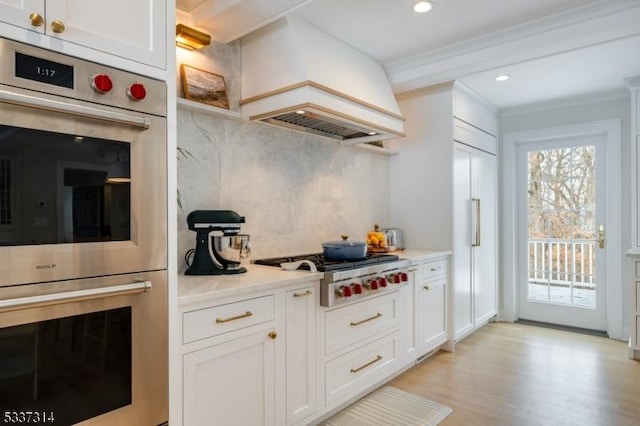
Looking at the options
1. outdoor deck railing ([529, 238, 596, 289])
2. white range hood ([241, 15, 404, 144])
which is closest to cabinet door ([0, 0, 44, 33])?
white range hood ([241, 15, 404, 144])

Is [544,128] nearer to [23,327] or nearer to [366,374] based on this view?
[366,374]

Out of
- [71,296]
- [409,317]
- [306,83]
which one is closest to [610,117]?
[409,317]

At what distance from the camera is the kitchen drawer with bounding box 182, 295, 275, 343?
1601 mm

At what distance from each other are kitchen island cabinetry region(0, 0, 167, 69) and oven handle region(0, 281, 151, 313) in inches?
28.7

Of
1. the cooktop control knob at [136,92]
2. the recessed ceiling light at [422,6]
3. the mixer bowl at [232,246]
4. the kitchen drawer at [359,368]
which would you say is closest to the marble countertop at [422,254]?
the kitchen drawer at [359,368]

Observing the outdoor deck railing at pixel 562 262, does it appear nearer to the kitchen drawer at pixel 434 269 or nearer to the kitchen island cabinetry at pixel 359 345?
the kitchen drawer at pixel 434 269

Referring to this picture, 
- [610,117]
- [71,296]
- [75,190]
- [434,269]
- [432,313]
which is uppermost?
[610,117]

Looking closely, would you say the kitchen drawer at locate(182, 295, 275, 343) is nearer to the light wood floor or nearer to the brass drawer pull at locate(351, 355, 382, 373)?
the brass drawer pull at locate(351, 355, 382, 373)

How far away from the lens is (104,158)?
1288 millimetres

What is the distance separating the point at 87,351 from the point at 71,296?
21 centimetres

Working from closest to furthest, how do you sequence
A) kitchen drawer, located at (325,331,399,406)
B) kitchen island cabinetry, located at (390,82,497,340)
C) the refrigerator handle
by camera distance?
kitchen drawer, located at (325,331,399,406)
kitchen island cabinetry, located at (390,82,497,340)
the refrigerator handle

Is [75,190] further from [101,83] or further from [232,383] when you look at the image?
[232,383]

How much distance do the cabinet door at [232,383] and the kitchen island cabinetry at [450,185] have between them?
222 centimetres

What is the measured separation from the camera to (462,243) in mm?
3764
